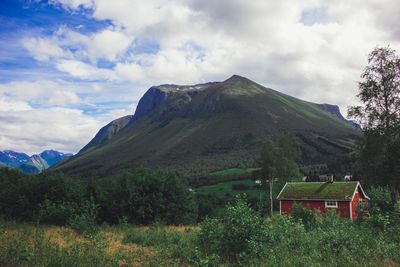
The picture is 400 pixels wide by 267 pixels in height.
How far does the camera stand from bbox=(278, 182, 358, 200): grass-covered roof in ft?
111

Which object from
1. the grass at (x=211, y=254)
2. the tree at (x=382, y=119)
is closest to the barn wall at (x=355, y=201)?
the tree at (x=382, y=119)

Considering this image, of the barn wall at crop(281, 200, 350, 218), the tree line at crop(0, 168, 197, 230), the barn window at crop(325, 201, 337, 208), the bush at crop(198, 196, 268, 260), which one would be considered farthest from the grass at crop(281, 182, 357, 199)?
the bush at crop(198, 196, 268, 260)

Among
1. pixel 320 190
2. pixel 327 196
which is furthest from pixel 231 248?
pixel 320 190

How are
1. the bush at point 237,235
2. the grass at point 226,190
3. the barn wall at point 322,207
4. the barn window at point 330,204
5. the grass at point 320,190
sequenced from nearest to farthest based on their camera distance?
the bush at point 237,235
the barn wall at point 322,207
the barn window at point 330,204
the grass at point 320,190
the grass at point 226,190

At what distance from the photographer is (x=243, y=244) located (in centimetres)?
814

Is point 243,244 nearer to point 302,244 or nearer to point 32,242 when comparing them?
point 302,244

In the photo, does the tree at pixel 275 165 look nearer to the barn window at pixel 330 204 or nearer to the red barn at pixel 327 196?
the red barn at pixel 327 196

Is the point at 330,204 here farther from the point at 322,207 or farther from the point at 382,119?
the point at 382,119

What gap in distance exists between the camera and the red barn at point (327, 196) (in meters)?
32.8

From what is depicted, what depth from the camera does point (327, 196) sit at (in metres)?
34.4

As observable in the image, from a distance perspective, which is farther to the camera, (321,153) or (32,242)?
(321,153)

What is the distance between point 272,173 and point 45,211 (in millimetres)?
40871

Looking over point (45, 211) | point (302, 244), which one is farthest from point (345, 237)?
point (45, 211)

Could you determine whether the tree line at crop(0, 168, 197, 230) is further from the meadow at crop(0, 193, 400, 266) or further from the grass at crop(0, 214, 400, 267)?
the grass at crop(0, 214, 400, 267)
